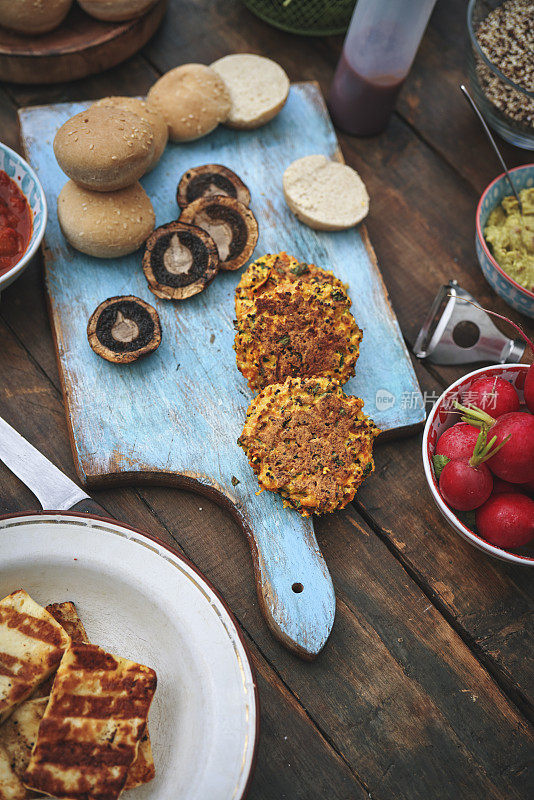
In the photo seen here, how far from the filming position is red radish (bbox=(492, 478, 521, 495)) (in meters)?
2.10

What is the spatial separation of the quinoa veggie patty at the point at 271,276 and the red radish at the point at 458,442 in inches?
24.5

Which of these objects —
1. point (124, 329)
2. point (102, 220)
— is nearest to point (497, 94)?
point (102, 220)

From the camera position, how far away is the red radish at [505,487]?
2.10 meters

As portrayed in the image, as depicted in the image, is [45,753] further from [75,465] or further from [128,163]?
[128,163]

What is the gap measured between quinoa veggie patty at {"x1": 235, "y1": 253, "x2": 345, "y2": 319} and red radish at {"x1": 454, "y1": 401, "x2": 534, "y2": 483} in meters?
0.66

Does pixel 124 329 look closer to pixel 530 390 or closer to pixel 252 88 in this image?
pixel 252 88

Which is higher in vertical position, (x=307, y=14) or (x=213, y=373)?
(x=307, y=14)

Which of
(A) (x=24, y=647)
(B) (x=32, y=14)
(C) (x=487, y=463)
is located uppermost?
(B) (x=32, y=14)

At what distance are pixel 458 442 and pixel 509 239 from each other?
924 millimetres

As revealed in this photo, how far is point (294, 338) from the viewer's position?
2174 mm

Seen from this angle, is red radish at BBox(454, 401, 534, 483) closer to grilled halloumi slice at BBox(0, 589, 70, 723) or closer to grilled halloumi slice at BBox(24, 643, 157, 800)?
grilled halloumi slice at BBox(24, 643, 157, 800)

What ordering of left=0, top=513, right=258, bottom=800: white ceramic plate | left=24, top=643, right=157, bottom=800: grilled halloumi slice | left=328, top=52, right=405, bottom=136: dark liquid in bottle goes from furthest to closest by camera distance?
left=328, top=52, right=405, bottom=136: dark liquid in bottle < left=0, top=513, right=258, bottom=800: white ceramic plate < left=24, top=643, right=157, bottom=800: grilled halloumi slice

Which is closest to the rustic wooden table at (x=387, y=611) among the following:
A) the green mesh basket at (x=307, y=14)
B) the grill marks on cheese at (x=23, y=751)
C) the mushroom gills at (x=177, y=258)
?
the grill marks on cheese at (x=23, y=751)

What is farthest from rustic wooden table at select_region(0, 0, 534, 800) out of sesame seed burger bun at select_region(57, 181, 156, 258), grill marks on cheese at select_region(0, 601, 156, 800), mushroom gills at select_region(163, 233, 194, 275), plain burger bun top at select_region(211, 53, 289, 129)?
plain burger bun top at select_region(211, 53, 289, 129)
